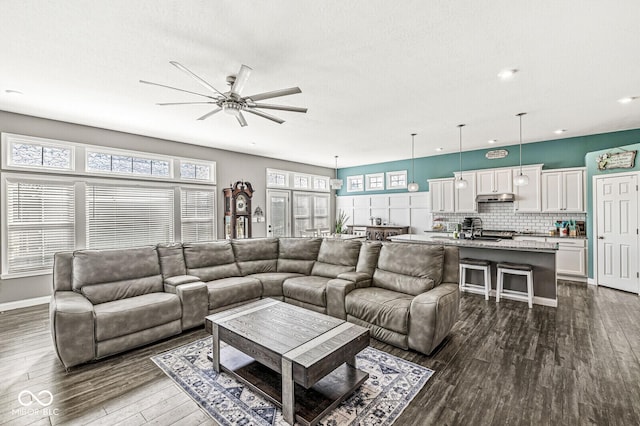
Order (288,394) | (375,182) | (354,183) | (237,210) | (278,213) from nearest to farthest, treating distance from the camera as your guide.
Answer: (288,394) < (237,210) < (278,213) < (375,182) < (354,183)

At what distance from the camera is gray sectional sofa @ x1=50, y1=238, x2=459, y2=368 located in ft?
9.75

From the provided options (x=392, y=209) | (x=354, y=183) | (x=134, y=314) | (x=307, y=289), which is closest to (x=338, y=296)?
(x=307, y=289)

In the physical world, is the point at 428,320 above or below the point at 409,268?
below

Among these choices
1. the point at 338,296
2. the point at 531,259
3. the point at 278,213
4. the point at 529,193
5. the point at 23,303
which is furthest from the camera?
the point at 278,213

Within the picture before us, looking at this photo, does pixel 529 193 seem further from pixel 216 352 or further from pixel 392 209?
pixel 216 352

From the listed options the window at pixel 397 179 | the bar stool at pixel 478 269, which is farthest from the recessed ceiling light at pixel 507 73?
the window at pixel 397 179

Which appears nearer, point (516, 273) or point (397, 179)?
point (516, 273)

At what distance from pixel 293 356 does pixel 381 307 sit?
152 centimetres

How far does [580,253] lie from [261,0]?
7302 millimetres

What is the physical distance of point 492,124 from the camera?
17.3 feet

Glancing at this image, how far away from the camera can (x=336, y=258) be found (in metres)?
4.66

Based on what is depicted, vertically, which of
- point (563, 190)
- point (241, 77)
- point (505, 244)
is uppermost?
point (241, 77)

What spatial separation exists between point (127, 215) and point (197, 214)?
4.48ft

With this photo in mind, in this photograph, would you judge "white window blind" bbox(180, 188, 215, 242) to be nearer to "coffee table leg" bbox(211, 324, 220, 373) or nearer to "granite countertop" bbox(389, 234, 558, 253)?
"coffee table leg" bbox(211, 324, 220, 373)
